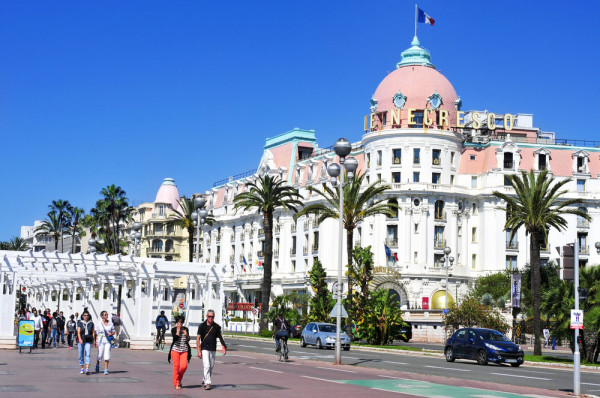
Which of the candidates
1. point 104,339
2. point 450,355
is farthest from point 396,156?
point 104,339

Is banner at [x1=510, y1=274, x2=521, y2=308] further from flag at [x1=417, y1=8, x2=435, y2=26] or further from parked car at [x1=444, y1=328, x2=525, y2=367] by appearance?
flag at [x1=417, y1=8, x2=435, y2=26]

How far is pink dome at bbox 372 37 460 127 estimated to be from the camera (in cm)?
8200

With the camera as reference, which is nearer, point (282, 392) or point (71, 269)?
point (282, 392)

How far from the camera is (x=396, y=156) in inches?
3219

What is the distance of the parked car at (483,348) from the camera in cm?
3412

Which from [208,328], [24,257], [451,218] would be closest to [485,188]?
[451,218]

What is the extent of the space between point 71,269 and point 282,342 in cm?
1970

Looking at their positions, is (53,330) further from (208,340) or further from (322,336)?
(208,340)

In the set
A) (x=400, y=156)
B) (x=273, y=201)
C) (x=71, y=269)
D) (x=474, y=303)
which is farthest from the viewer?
(x=400, y=156)

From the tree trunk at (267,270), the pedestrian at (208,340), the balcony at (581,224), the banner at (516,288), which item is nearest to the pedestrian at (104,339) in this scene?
the pedestrian at (208,340)

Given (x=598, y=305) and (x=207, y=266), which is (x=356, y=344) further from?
Answer: (x=598, y=305)

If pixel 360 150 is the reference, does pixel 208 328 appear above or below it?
below

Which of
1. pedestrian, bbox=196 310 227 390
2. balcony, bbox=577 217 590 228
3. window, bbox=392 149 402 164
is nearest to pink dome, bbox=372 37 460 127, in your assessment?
window, bbox=392 149 402 164

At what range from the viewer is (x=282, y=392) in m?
19.1
